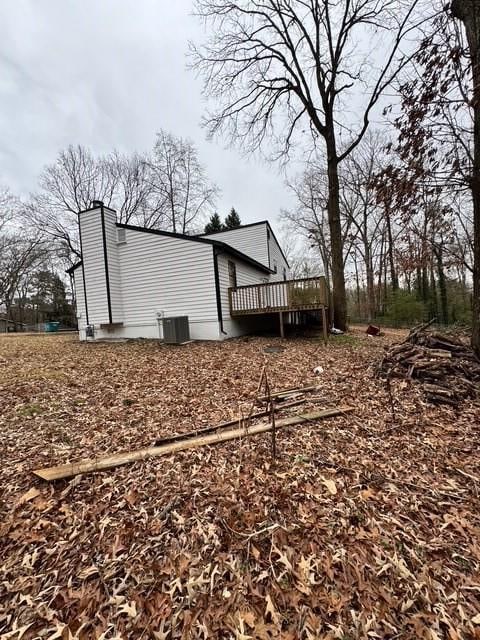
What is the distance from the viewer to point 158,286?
11.1m

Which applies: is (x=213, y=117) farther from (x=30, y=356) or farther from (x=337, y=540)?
(x=337, y=540)

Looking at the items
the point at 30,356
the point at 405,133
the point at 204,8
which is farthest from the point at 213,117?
the point at 30,356

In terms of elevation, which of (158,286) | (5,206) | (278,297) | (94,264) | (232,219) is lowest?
(278,297)

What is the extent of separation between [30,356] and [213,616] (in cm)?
823

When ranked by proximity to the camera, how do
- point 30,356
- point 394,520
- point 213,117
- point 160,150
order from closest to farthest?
point 394,520 < point 30,356 < point 213,117 < point 160,150

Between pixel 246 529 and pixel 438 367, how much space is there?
4.44 m

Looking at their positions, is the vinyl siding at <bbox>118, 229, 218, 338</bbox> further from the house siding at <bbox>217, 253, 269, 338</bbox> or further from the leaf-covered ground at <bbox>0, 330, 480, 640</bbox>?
the leaf-covered ground at <bbox>0, 330, 480, 640</bbox>

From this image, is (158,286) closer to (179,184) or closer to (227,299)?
(227,299)

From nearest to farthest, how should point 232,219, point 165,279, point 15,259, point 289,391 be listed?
point 289,391 < point 165,279 < point 15,259 < point 232,219

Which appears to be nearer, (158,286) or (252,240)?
(158,286)

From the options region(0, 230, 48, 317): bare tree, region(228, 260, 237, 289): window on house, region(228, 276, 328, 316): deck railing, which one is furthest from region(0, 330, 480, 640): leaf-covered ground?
region(0, 230, 48, 317): bare tree

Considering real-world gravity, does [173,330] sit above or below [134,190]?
below

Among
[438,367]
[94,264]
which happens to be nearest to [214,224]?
[94,264]

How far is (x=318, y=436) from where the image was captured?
3393mm
